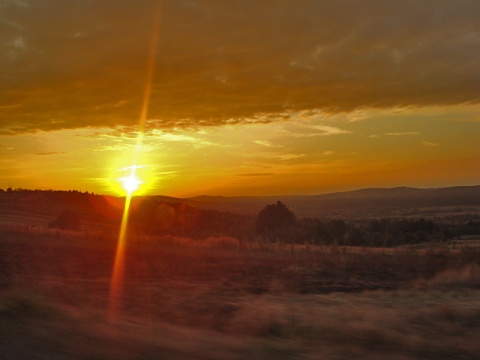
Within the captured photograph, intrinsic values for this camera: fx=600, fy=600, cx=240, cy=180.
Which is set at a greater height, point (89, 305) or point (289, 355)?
point (289, 355)

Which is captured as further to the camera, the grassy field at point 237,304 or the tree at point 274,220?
the tree at point 274,220

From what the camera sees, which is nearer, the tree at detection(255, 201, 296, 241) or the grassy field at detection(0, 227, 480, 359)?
the grassy field at detection(0, 227, 480, 359)

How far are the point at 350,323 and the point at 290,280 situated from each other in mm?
8447

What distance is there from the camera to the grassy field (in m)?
7.58

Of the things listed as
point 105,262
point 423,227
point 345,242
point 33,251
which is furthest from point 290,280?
point 423,227

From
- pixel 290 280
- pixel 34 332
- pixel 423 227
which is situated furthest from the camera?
pixel 423 227

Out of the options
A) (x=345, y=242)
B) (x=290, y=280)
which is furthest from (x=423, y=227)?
(x=290, y=280)

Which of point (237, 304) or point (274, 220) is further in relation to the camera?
point (274, 220)

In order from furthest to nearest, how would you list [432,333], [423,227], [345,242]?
[423,227] → [345,242] → [432,333]

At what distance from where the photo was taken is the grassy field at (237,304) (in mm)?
7582

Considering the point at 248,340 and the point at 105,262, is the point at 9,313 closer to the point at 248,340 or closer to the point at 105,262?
the point at 248,340

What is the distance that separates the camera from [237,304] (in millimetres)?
13367

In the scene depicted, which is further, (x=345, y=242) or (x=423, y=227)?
(x=423, y=227)

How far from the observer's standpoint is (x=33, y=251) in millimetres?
22734
